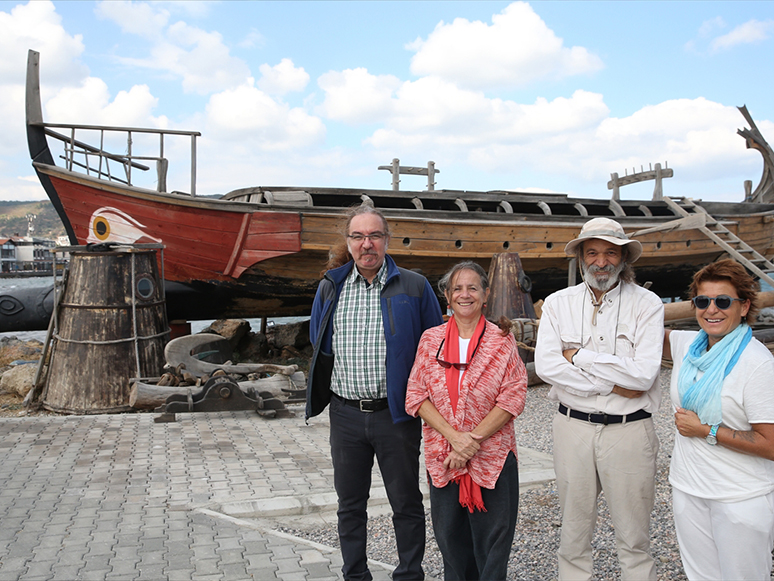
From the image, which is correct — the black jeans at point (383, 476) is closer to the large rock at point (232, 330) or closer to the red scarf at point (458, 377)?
the red scarf at point (458, 377)

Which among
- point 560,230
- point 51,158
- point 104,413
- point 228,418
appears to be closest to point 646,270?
point 560,230

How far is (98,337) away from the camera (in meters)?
7.49

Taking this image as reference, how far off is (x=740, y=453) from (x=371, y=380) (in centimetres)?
150

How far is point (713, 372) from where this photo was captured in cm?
215

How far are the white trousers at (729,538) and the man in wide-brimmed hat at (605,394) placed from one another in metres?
0.23

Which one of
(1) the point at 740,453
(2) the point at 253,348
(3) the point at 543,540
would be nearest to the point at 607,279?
(1) the point at 740,453

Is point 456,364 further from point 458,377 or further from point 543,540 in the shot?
point 543,540

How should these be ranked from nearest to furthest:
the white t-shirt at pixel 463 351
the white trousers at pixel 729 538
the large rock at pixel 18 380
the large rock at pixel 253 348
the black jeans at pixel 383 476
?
the white trousers at pixel 729 538
the white t-shirt at pixel 463 351
the black jeans at pixel 383 476
the large rock at pixel 18 380
the large rock at pixel 253 348

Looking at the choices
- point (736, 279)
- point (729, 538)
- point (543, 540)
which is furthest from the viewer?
point (543, 540)

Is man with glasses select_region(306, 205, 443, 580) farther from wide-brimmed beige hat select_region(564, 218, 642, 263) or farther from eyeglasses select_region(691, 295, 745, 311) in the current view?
eyeglasses select_region(691, 295, 745, 311)

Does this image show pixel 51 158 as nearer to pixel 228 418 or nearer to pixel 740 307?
pixel 228 418

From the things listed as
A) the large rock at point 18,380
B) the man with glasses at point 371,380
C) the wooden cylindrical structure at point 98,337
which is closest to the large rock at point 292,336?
the large rock at point 18,380

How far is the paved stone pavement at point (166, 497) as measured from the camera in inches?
123

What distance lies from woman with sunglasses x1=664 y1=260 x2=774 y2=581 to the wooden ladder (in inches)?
309
